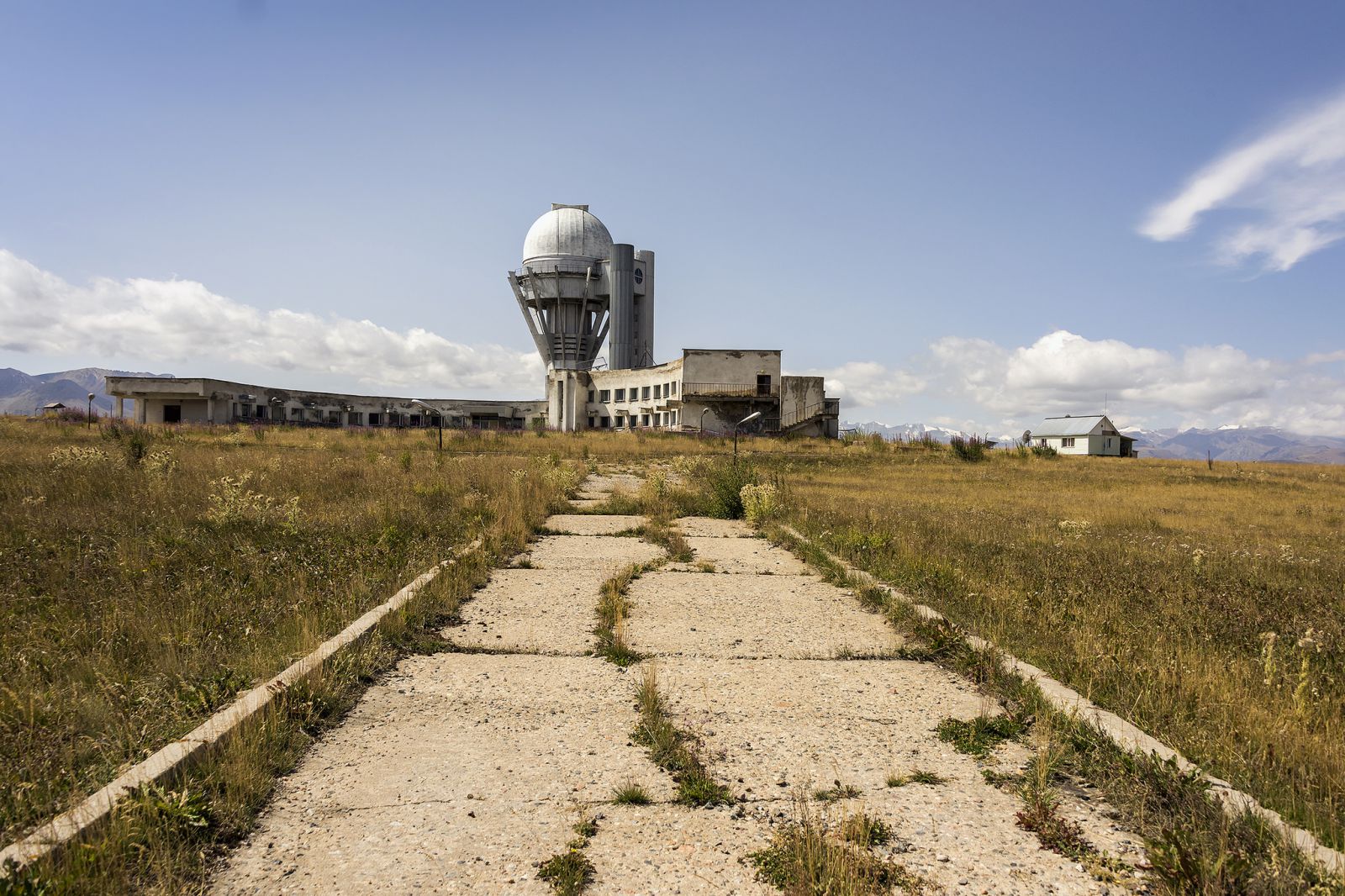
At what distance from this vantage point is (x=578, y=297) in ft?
203

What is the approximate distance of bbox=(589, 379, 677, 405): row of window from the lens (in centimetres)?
5422


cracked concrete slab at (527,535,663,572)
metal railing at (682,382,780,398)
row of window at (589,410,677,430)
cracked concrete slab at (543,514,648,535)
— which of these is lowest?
cracked concrete slab at (527,535,663,572)

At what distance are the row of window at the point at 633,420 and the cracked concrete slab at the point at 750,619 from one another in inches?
1780

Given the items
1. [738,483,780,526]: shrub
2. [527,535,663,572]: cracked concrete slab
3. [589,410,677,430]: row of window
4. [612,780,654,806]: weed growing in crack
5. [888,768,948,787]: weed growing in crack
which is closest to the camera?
[612,780,654,806]: weed growing in crack

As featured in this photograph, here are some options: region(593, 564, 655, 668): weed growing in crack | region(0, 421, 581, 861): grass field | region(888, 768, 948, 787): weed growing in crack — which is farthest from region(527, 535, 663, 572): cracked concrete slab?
region(888, 768, 948, 787): weed growing in crack

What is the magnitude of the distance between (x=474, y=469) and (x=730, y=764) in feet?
47.1

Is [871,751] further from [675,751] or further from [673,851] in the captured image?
[673,851]

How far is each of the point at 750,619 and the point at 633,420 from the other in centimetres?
5265

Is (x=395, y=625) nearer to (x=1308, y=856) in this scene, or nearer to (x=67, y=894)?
(x=67, y=894)

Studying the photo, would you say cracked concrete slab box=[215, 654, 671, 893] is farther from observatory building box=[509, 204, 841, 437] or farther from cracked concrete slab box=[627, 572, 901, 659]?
observatory building box=[509, 204, 841, 437]

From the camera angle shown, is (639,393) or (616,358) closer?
(639,393)

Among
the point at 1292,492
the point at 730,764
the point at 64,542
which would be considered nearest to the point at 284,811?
the point at 730,764

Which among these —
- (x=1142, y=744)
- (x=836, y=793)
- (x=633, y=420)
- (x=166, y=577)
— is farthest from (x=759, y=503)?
(x=633, y=420)

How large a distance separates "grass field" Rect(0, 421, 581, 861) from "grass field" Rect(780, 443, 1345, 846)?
16.6 ft
